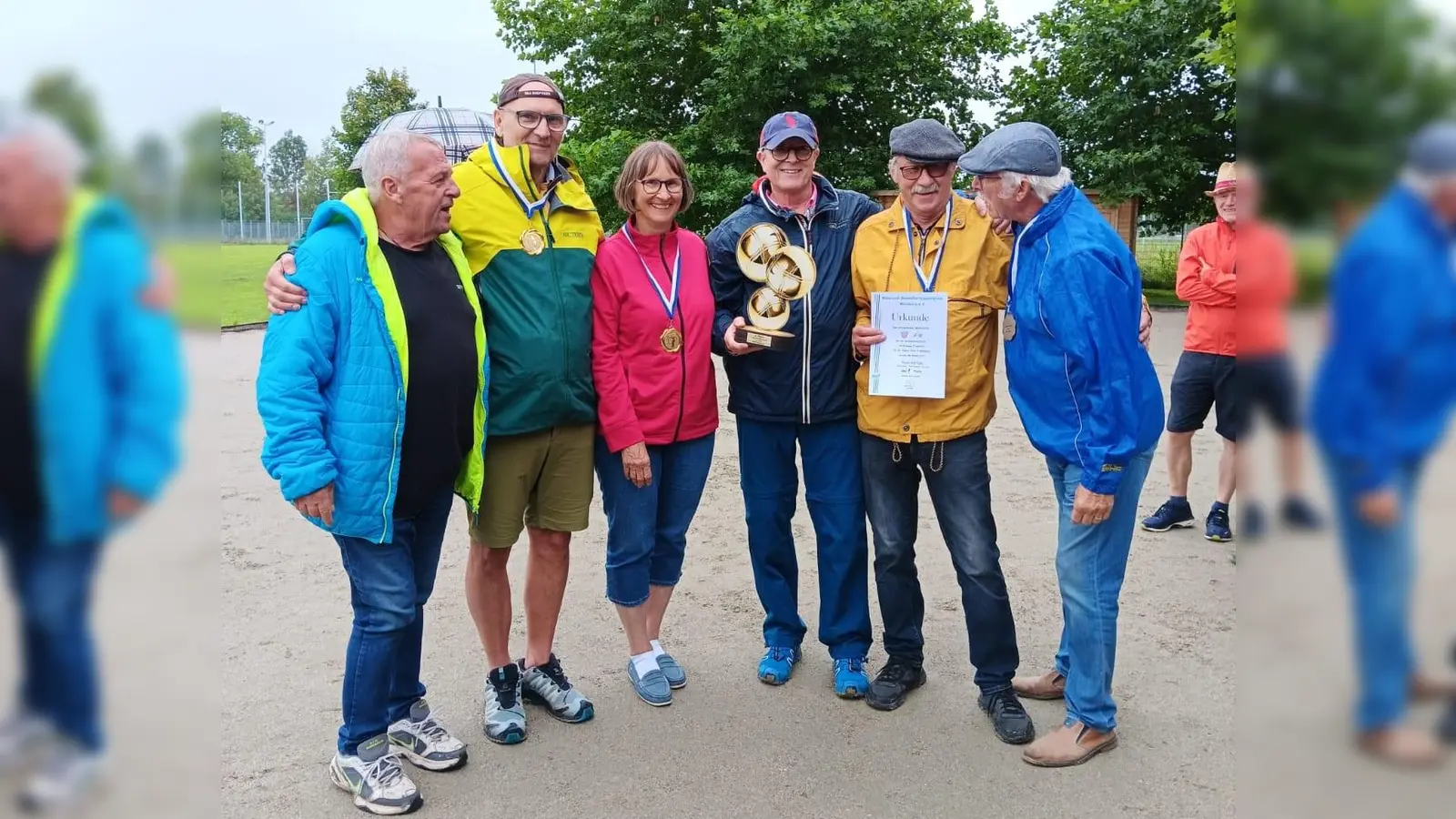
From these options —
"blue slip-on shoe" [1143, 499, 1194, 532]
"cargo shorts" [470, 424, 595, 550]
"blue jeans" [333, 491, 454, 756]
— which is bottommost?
"blue slip-on shoe" [1143, 499, 1194, 532]

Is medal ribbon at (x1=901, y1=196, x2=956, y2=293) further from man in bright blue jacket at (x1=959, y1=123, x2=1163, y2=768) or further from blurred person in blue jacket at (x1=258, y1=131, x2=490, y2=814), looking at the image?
blurred person in blue jacket at (x1=258, y1=131, x2=490, y2=814)

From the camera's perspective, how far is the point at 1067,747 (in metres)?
3.13

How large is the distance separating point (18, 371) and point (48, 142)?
159 millimetres

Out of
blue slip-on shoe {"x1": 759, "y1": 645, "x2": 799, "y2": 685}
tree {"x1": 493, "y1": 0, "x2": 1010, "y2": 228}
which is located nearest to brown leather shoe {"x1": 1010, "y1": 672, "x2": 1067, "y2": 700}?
blue slip-on shoe {"x1": 759, "y1": 645, "x2": 799, "y2": 685}

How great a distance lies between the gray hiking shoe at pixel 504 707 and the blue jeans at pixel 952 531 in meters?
1.33

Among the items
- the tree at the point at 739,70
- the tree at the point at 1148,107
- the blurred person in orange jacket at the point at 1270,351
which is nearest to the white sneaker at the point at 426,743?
the blurred person in orange jacket at the point at 1270,351

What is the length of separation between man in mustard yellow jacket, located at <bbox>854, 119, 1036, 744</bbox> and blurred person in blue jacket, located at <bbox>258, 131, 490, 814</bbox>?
4.36 feet

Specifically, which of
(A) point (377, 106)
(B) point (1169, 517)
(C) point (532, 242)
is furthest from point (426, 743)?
(A) point (377, 106)

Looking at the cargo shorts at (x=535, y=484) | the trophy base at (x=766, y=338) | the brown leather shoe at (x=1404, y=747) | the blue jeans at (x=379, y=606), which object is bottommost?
the blue jeans at (x=379, y=606)

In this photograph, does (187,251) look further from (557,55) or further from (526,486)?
(557,55)

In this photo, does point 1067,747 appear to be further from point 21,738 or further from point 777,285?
point 21,738

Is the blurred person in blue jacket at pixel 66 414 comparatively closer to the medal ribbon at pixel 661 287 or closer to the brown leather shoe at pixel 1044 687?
the medal ribbon at pixel 661 287

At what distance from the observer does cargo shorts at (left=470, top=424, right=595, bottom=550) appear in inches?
127

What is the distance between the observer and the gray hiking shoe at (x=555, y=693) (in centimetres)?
343
